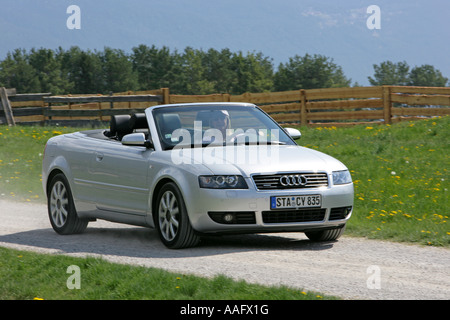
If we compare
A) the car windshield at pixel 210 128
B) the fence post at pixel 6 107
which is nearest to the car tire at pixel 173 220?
the car windshield at pixel 210 128

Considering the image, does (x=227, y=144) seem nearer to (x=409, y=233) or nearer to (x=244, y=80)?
(x=409, y=233)

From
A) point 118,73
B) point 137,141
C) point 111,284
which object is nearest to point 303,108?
point 137,141

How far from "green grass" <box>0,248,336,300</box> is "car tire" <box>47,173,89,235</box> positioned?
8.10 feet

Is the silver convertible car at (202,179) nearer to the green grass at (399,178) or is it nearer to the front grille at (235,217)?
the front grille at (235,217)

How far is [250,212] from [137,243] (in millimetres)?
1758

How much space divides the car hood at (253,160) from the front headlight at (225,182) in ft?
0.17

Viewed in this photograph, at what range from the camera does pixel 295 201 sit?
7.84m

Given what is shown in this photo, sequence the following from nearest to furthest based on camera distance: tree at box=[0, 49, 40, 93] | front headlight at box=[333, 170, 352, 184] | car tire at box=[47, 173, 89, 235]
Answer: front headlight at box=[333, 170, 352, 184] → car tire at box=[47, 173, 89, 235] → tree at box=[0, 49, 40, 93]

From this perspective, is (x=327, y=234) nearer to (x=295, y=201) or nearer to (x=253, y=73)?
(x=295, y=201)

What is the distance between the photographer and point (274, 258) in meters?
7.37

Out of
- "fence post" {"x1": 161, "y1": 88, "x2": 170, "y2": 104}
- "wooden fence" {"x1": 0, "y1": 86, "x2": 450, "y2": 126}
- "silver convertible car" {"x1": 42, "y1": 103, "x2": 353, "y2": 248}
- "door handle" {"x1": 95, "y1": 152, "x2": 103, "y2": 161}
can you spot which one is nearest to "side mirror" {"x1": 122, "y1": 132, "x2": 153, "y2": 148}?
"silver convertible car" {"x1": 42, "y1": 103, "x2": 353, "y2": 248}

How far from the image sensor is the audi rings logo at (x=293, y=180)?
7.81 m

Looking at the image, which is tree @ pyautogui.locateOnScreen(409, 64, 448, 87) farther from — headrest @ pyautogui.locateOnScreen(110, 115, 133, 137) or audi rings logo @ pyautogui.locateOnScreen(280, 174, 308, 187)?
audi rings logo @ pyautogui.locateOnScreen(280, 174, 308, 187)

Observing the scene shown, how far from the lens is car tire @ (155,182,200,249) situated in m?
7.91
